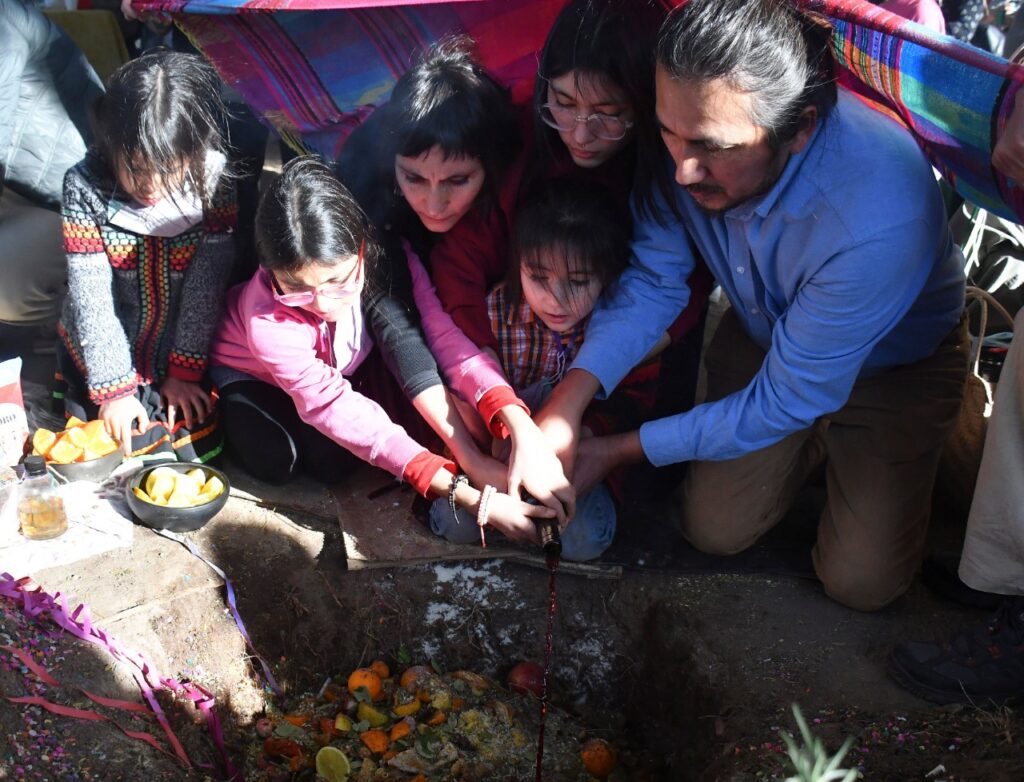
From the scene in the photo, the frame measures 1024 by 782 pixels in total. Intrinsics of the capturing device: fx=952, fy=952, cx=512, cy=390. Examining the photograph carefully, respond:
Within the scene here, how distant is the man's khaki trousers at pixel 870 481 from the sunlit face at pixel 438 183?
41.7 inches

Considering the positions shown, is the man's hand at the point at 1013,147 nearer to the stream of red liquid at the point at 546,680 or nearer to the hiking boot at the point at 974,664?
the hiking boot at the point at 974,664

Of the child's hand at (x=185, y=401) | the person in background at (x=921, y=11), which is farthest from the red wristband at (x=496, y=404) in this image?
the person in background at (x=921, y=11)

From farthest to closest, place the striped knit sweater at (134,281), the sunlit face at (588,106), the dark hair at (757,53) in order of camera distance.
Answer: the striped knit sweater at (134,281) → the sunlit face at (588,106) → the dark hair at (757,53)

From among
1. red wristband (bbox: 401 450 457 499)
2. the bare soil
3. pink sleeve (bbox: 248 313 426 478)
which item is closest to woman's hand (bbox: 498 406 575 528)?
red wristband (bbox: 401 450 457 499)

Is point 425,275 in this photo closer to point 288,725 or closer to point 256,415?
point 256,415

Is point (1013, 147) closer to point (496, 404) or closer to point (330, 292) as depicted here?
point (496, 404)

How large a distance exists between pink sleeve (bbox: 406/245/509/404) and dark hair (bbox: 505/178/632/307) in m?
0.32

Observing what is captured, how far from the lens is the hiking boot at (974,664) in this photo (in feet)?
8.20

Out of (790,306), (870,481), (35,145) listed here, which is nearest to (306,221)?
(790,306)

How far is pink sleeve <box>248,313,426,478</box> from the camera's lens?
2.84 m

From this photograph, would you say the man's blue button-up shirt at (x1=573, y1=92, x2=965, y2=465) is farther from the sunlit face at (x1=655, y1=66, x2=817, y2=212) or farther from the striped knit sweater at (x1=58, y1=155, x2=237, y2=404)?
the striped knit sweater at (x1=58, y1=155, x2=237, y2=404)

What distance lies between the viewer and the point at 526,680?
9.59 ft

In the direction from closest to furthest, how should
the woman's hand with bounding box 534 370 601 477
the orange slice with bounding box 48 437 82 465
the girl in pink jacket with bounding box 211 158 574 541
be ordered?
the girl in pink jacket with bounding box 211 158 574 541 → the woman's hand with bounding box 534 370 601 477 → the orange slice with bounding box 48 437 82 465

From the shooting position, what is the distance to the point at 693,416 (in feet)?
8.93
